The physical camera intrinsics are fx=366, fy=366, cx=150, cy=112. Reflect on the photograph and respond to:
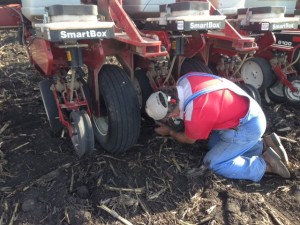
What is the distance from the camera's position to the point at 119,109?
11.0ft

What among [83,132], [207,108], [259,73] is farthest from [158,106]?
Answer: [259,73]

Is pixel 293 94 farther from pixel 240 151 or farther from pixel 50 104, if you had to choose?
pixel 50 104

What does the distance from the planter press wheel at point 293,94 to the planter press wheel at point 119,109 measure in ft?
9.00

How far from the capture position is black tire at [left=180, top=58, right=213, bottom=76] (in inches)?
170

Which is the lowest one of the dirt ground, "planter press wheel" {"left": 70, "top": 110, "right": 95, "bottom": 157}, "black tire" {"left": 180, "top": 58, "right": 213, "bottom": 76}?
the dirt ground

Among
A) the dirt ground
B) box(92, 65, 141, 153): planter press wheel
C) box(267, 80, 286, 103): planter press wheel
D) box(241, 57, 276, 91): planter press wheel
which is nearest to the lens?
the dirt ground

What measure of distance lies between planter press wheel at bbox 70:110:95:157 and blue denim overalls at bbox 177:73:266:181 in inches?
35.4

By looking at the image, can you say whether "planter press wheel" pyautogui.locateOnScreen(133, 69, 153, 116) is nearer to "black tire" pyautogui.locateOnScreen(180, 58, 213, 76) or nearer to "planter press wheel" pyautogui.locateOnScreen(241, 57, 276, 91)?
"black tire" pyautogui.locateOnScreen(180, 58, 213, 76)

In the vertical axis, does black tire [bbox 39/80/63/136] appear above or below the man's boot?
above

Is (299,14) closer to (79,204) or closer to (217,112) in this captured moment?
(217,112)

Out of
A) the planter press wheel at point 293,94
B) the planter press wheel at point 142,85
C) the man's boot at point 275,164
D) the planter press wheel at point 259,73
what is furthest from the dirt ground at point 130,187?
the planter press wheel at point 259,73

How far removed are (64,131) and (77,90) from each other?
581mm

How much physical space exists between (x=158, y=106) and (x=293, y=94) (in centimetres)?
267

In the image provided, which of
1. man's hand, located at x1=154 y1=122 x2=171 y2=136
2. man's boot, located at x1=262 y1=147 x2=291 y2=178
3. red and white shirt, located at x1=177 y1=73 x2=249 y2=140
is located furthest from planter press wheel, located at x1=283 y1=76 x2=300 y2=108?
man's hand, located at x1=154 y1=122 x2=171 y2=136
